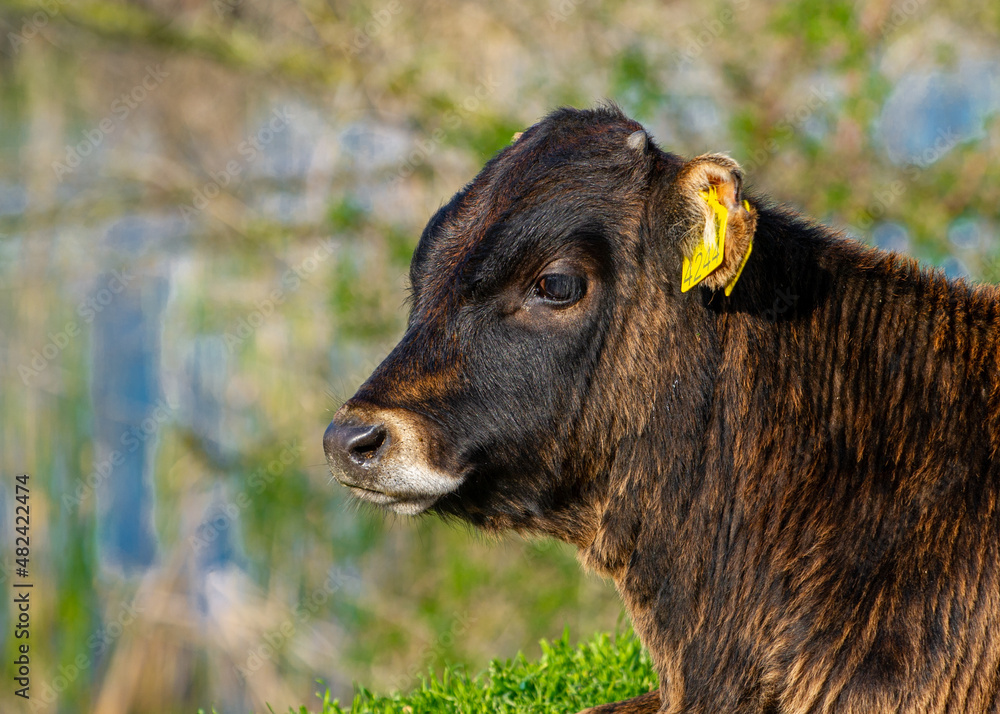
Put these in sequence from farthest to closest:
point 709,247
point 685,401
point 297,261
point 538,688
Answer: point 297,261 < point 538,688 < point 685,401 < point 709,247

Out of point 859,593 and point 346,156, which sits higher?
point 346,156

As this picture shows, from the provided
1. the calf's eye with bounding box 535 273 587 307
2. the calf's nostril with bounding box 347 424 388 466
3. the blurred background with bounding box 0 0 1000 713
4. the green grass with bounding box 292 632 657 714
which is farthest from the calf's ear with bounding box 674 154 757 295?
the blurred background with bounding box 0 0 1000 713

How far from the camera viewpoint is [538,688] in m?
4.18

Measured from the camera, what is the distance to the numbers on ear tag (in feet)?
10.0

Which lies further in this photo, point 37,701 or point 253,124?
point 253,124

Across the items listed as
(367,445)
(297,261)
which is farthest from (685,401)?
(297,261)

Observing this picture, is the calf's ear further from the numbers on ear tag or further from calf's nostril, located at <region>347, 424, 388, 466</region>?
calf's nostril, located at <region>347, 424, 388, 466</region>

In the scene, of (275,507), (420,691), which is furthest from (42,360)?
(420,691)

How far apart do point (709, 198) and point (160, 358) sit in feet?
27.4

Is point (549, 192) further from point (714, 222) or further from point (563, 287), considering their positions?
point (714, 222)

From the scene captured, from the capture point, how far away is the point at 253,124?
41.2ft

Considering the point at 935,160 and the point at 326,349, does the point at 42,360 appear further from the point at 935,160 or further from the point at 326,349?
the point at 935,160

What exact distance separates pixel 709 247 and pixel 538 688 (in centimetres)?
203

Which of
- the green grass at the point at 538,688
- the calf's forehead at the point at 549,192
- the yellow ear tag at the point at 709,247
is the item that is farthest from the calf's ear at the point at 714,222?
the green grass at the point at 538,688
